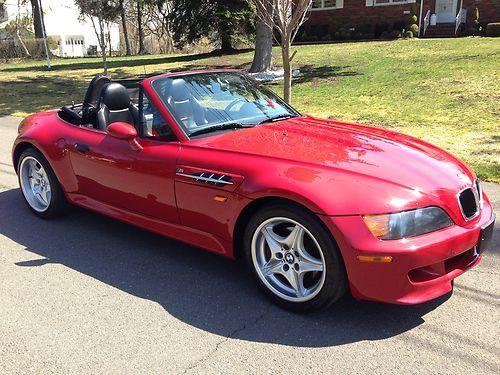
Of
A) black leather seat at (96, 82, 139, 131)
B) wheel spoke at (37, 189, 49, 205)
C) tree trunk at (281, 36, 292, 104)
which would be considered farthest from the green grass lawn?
wheel spoke at (37, 189, 49, 205)

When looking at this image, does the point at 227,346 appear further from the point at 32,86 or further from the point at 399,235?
the point at 32,86

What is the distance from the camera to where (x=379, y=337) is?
298 centimetres

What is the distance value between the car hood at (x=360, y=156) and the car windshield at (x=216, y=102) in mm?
189

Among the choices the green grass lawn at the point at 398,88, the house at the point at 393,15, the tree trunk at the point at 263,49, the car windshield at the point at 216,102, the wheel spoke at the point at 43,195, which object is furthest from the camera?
the house at the point at 393,15

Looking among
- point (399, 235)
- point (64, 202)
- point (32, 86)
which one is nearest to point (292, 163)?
point (399, 235)

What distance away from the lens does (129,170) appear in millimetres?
4008

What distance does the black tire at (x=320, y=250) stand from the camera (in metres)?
2.96

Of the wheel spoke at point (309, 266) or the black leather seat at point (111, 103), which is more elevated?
the black leather seat at point (111, 103)

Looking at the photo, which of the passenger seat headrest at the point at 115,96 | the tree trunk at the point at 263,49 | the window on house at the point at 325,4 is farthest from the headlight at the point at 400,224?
the window on house at the point at 325,4

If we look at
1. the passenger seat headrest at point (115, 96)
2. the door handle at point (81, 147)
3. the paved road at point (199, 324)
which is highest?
the passenger seat headrest at point (115, 96)

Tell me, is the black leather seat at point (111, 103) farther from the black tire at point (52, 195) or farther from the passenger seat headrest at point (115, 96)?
the black tire at point (52, 195)

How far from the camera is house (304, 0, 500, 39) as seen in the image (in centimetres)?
2430

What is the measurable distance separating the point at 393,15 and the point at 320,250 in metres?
26.3

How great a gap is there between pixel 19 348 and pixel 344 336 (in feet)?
6.45
